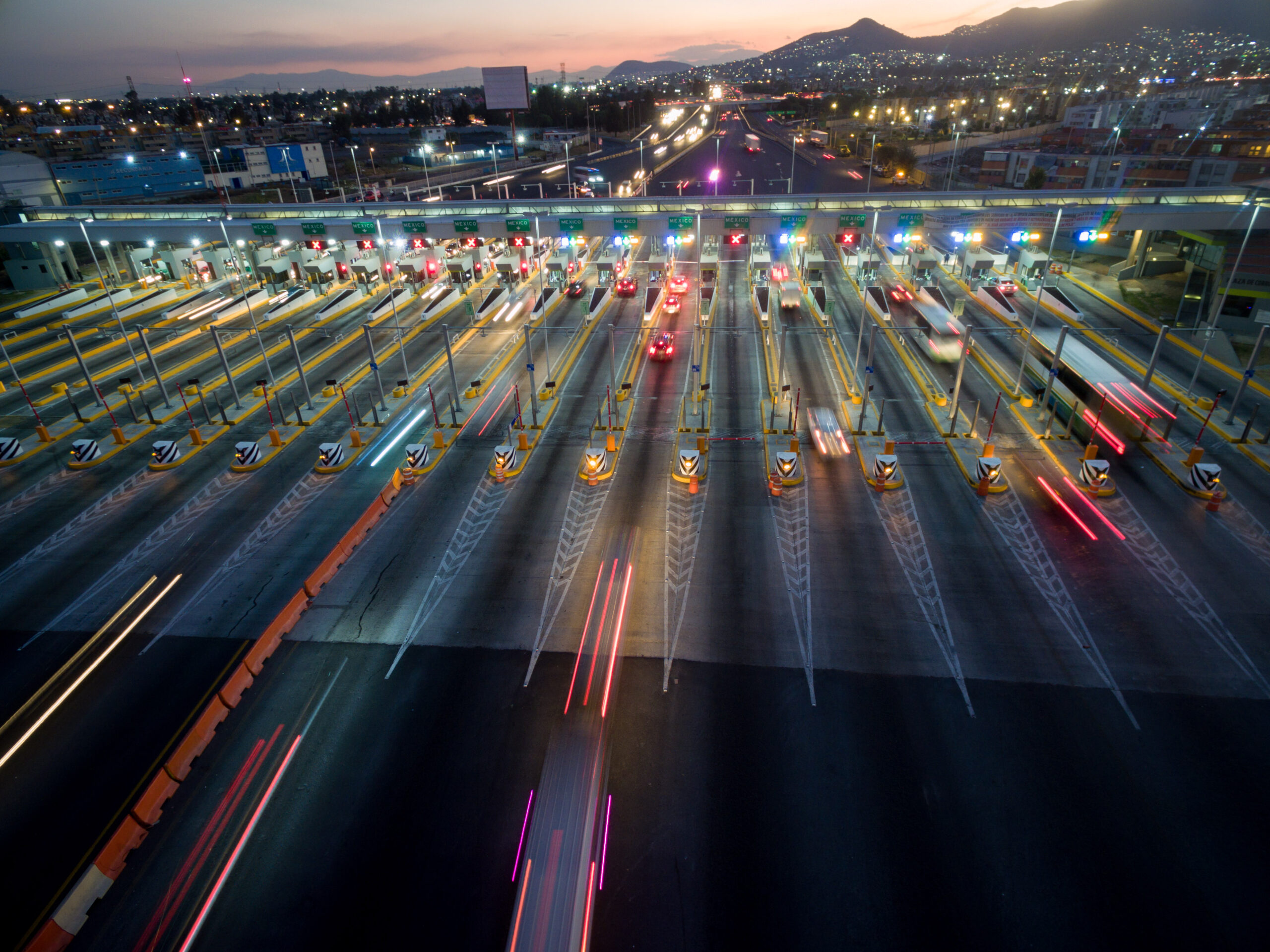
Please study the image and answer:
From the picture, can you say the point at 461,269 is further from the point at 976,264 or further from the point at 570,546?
the point at 976,264

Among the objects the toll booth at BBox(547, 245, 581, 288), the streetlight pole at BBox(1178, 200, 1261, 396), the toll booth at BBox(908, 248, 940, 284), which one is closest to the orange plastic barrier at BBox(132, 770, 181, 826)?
the streetlight pole at BBox(1178, 200, 1261, 396)

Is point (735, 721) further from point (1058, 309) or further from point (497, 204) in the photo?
point (497, 204)

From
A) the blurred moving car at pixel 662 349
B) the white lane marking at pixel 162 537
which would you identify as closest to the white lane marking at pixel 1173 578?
the blurred moving car at pixel 662 349

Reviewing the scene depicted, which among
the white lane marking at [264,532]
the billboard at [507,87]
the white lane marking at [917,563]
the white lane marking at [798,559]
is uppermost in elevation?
the billboard at [507,87]

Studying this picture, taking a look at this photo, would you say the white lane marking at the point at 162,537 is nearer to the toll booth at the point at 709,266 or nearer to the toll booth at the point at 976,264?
the toll booth at the point at 709,266

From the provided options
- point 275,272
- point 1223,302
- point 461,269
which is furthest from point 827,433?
point 275,272
